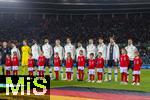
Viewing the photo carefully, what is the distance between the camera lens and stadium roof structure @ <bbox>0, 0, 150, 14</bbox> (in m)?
49.1

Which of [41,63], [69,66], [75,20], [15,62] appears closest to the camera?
[69,66]

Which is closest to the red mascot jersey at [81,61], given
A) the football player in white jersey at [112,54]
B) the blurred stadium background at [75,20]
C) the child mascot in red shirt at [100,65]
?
the child mascot in red shirt at [100,65]

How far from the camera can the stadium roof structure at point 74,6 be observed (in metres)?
49.1

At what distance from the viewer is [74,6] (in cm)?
5088

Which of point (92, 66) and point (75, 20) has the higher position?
point (75, 20)

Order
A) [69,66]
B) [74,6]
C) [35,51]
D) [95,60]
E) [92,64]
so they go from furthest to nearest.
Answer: [74,6], [35,51], [69,66], [95,60], [92,64]

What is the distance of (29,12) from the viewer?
176 feet

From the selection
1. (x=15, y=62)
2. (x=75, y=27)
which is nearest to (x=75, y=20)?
(x=75, y=27)

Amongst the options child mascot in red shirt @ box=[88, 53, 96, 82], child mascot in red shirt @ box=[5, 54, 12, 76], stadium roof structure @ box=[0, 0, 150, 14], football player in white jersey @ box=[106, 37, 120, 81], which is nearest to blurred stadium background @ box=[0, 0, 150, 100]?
stadium roof structure @ box=[0, 0, 150, 14]

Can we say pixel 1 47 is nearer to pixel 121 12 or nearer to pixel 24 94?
pixel 24 94

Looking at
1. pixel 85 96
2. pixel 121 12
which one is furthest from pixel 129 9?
pixel 85 96

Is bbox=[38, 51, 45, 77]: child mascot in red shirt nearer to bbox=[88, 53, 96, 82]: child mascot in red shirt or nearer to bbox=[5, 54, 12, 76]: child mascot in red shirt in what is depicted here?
bbox=[5, 54, 12, 76]: child mascot in red shirt

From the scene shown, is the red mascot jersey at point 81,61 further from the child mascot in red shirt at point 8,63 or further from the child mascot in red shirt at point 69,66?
the child mascot in red shirt at point 8,63

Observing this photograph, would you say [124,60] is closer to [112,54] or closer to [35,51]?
[112,54]
